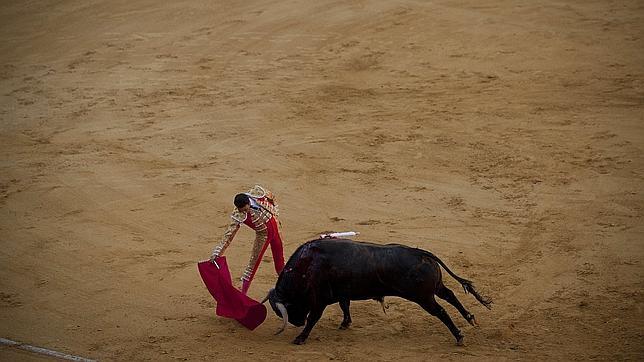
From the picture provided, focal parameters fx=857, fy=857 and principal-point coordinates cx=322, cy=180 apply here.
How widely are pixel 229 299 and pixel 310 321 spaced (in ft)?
3.03

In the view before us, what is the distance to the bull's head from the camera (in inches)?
312

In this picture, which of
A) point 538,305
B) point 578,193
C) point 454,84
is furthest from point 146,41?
point 538,305

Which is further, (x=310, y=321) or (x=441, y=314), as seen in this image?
(x=310, y=321)

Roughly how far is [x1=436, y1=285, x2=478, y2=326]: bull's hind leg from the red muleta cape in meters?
A: 1.72

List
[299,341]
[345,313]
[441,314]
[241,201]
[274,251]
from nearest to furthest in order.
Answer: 1. [441,314]
2. [299,341]
3. [345,313]
4. [241,201]
5. [274,251]

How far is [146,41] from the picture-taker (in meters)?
17.2

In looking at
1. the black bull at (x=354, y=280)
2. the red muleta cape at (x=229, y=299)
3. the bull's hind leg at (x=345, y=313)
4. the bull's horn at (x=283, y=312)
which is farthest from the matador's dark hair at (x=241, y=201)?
the bull's hind leg at (x=345, y=313)

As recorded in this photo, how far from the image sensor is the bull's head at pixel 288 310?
7.92m

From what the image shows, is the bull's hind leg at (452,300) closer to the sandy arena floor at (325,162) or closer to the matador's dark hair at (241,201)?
the sandy arena floor at (325,162)

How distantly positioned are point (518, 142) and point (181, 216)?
5023 mm

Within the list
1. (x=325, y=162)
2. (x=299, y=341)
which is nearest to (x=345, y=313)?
(x=299, y=341)

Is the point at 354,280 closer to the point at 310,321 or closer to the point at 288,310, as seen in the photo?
the point at 310,321

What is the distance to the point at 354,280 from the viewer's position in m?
7.77

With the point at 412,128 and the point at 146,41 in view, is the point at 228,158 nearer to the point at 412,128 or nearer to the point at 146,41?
the point at 412,128
